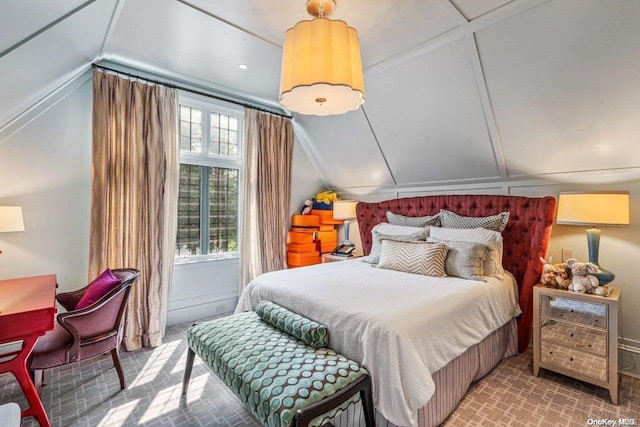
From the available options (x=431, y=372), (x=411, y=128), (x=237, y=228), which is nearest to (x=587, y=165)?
(x=411, y=128)

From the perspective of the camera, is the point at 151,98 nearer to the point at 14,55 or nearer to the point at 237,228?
the point at 14,55

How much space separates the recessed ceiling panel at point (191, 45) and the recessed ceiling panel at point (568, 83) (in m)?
1.93

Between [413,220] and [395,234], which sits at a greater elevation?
[413,220]

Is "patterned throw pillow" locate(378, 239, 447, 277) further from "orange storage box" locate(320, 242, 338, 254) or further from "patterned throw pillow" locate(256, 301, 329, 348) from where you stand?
"orange storage box" locate(320, 242, 338, 254)

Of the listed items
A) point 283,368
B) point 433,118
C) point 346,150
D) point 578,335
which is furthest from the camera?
point 346,150

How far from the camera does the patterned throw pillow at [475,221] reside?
285 centimetres

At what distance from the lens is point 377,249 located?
3.24 metres

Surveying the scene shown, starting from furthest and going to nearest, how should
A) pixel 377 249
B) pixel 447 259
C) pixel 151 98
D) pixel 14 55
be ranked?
pixel 377 249 < pixel 151 98 < pixel 447 259 < pixel 14 55

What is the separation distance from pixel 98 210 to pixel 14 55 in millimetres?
1352

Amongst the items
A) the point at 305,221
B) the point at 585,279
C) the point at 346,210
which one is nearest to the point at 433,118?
the point at 346,210

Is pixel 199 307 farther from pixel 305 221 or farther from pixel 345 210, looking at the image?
pixel 345 210

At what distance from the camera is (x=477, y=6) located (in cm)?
199

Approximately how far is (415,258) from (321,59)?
1826 mm

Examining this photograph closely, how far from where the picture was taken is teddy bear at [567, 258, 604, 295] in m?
2.23
